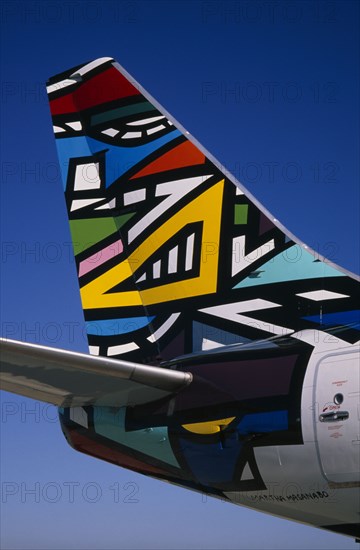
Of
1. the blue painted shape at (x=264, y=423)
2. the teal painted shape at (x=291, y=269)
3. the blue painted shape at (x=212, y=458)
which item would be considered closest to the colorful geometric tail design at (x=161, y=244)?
the teal painted shape at (x=291, y=269)

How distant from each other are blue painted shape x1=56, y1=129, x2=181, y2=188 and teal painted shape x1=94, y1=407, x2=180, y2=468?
3.99 metres

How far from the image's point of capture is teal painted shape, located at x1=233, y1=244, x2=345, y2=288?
9156 millimetres

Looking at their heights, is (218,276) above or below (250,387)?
above

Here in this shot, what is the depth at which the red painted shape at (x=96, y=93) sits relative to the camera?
38.2 ft

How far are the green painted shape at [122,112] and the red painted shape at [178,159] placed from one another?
82cm

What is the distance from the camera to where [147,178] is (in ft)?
36.6

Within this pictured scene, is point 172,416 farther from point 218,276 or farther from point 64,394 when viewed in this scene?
point 218,276

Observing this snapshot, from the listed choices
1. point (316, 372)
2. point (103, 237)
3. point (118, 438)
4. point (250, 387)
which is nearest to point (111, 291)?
point (103, 237)

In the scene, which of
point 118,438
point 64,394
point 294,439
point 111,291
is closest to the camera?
point 294,439

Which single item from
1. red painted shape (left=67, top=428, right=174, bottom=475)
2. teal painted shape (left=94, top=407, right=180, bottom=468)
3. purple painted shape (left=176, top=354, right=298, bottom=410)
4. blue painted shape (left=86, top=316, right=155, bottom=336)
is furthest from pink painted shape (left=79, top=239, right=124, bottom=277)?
purple painted shape (left=176, top=354, right=298, bottom=410)

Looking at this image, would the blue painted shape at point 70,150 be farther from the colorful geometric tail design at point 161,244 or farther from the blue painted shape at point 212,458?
the blue painted shape at point 212,458

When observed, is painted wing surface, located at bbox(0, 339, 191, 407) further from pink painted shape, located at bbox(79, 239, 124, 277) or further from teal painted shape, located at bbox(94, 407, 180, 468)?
pink painted shape, located at bbox(79, 239, 124, 277)

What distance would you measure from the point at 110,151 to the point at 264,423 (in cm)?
543

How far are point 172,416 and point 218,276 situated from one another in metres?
2.16
